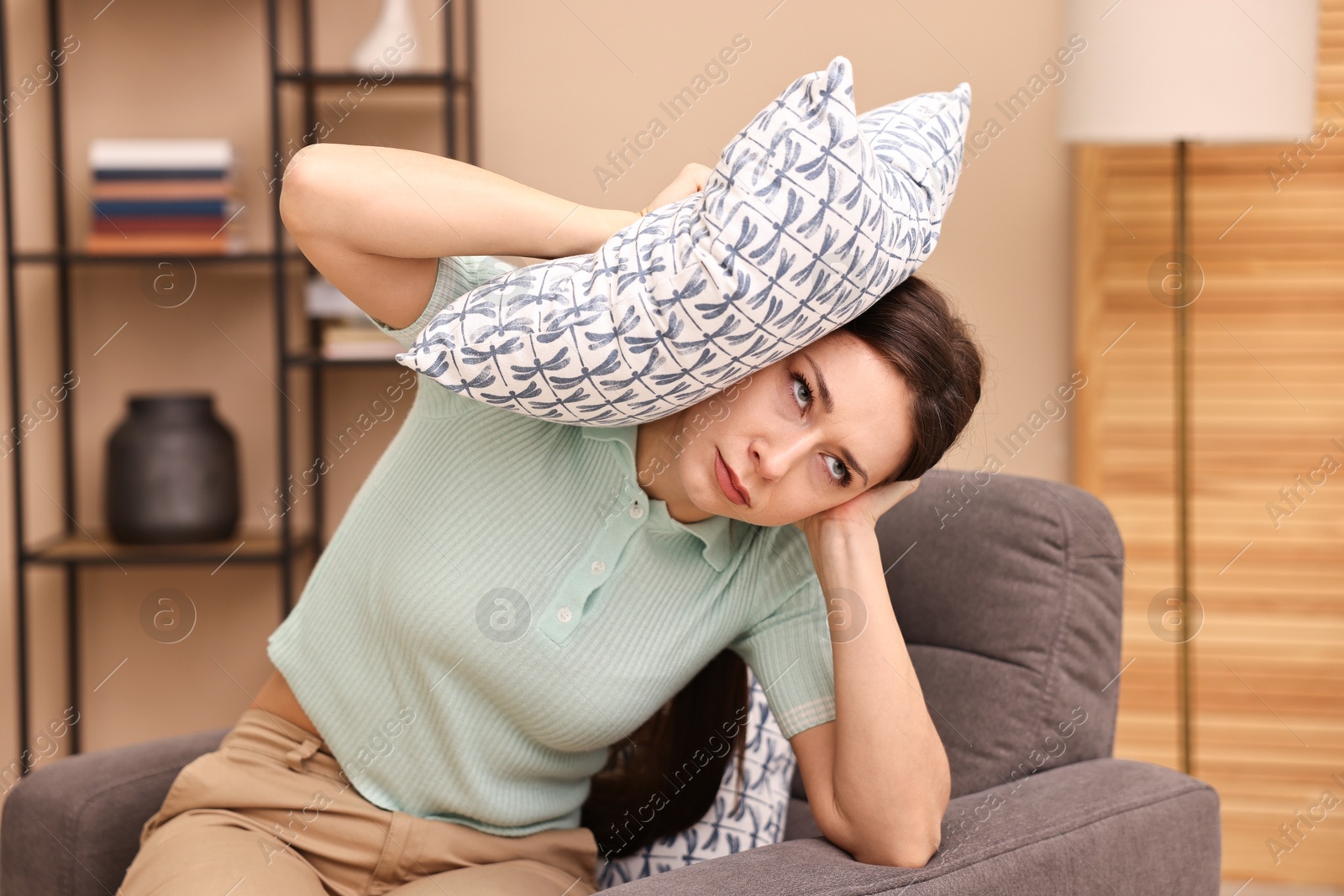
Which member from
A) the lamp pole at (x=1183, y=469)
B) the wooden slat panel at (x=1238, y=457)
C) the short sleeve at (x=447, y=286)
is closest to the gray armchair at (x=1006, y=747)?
the short sleeve at (x=447, y=286)

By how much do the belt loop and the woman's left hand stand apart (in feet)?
1.82

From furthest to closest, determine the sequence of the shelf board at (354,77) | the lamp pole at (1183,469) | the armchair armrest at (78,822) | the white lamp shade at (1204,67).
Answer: the shelf board at (354,77) → the lamp pole at (1183,469) → the white lamp shade at (1204,67) → the armchair armrest at (78,822)

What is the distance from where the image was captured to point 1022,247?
2.45m

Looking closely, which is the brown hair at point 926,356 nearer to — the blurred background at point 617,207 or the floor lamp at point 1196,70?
the floor lamp at point 1196,70

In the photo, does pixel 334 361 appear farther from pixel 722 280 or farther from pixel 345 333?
pixel 722 280

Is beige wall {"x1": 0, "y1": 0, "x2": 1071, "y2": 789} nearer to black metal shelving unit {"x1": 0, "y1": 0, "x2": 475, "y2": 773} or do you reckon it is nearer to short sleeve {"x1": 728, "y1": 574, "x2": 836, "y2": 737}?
black metal shelving unit {"x1": 0, "y1": 0, "x2": 475, "y2": 773}

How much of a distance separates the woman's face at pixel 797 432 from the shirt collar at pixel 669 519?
0.24ft

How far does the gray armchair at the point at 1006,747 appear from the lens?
107 centimetres

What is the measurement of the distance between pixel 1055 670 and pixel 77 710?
90.1 inches

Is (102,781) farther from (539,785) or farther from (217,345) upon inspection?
(217,345)

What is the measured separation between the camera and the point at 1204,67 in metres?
1.89

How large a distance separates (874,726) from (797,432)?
30cm

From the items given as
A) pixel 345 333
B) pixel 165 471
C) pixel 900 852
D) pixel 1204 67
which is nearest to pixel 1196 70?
pixel 1204 67

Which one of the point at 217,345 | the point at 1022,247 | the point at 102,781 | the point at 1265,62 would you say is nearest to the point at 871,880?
the point at 102,781
